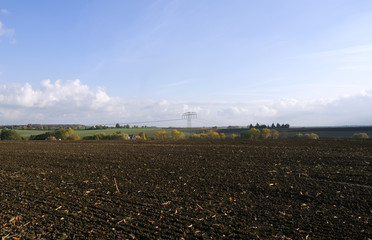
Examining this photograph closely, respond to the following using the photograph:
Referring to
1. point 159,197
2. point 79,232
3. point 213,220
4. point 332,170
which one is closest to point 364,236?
point 213,220

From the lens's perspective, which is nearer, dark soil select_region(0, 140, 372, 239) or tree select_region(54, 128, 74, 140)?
dark soil select_region(0, 140, 372, 239)

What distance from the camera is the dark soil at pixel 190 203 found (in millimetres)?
5949

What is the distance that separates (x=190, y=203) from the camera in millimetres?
7793

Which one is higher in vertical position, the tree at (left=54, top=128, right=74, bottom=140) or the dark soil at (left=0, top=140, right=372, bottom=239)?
the tree at (left=54, top=128, right=74, bottom=140)

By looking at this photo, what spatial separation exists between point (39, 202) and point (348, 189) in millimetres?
10937

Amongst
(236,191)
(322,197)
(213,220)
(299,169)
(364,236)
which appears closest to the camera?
(364,236)

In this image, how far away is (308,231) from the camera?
5.88 meters

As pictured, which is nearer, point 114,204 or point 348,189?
point 114,204

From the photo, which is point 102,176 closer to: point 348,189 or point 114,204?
point 114,204

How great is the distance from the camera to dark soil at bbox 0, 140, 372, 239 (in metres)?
5.95

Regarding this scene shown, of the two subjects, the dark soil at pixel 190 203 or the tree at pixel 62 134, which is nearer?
the dark soil at pixel 190 203

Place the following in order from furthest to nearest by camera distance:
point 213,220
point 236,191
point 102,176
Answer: point 102,176 → point 236,191 → point 213,220

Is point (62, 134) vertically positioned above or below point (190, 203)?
above

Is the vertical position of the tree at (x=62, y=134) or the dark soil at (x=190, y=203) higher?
the tree at (x=62, y=134)
